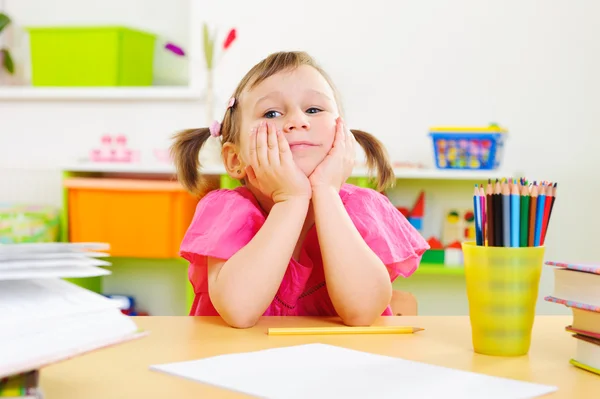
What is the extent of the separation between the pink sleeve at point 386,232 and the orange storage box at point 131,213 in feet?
5.34

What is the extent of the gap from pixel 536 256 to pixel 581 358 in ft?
0.31

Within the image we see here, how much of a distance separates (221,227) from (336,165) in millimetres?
172

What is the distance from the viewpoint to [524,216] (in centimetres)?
69

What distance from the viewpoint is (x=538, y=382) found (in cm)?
62

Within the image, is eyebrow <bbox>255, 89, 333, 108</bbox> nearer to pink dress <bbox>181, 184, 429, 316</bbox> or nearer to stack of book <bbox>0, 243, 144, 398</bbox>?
pink dress <bbox>181, 184, 429, 316</bbox>

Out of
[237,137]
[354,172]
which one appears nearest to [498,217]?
[237,137]

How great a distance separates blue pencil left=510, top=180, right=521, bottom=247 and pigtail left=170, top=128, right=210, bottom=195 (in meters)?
0.64

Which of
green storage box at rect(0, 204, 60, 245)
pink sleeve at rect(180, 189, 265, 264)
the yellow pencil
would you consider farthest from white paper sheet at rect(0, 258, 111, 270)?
green storage box at rect(0, 204, 60, 245)

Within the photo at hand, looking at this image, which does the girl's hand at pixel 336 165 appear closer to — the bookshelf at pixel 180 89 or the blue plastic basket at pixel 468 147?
the blue plastic basket at pixel 468 147

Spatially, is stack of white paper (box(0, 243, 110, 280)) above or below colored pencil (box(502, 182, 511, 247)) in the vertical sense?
below

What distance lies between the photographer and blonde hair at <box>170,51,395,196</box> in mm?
1114

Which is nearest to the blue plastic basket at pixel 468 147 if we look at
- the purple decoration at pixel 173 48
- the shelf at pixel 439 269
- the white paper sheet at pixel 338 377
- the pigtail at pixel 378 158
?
the shelf at pixel 439 269

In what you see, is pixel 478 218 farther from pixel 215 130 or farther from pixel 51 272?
pixel 215 130

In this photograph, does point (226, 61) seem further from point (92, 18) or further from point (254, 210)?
point (254, 210)
